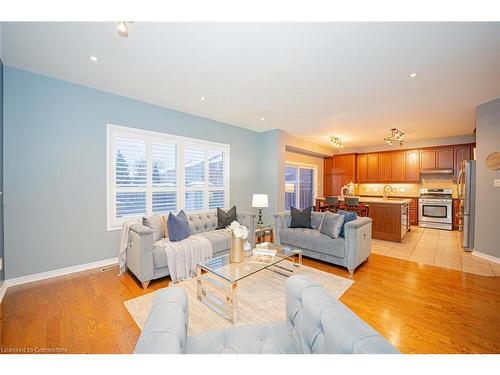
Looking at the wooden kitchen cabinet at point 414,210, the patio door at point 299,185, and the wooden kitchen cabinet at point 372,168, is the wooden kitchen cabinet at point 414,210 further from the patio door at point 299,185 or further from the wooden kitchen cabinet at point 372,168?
the patio door at point 299,185

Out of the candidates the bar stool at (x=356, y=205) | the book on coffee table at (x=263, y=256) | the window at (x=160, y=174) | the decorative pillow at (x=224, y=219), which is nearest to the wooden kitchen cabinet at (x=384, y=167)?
the bar stool at (x=356, y=205)

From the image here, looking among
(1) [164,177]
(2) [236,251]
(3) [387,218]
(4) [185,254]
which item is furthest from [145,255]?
(3) [387,218]

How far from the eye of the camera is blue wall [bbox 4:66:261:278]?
255 centimetres

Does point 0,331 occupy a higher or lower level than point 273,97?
lower

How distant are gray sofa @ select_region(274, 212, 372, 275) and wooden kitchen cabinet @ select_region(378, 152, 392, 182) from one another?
463 centimetres

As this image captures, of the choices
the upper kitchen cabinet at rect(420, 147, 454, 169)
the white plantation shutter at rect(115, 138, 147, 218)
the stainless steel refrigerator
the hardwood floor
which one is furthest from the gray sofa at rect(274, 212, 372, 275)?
the upper kitchen cabinet at rect(420, 147, 454, 169)

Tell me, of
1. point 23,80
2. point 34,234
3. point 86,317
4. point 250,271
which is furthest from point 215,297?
point 23,80

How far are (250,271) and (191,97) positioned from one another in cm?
292

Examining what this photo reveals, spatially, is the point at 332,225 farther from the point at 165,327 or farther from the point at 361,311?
the point at 165,327

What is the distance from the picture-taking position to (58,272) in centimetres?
283

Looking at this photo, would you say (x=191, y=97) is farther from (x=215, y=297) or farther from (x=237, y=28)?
(x=215, y=297)

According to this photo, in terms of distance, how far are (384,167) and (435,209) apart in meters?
1.90

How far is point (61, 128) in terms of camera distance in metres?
2.84

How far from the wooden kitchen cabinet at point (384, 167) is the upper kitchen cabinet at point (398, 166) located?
0.09 metres
